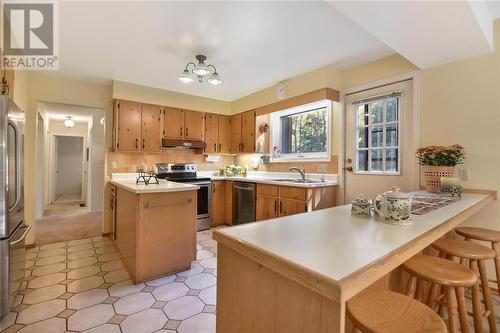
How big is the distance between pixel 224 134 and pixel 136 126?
166 centimetres

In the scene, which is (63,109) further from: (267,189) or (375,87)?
(375,87)

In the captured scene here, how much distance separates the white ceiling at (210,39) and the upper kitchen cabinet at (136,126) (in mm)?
504

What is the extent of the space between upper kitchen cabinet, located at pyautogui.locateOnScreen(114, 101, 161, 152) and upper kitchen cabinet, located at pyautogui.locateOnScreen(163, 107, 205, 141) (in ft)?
0.56

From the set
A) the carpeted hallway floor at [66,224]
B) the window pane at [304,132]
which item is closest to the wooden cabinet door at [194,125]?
the window pane at [304,132]

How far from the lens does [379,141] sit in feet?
9.48

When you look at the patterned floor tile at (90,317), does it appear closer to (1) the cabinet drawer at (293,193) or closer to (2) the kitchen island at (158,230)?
(2) the kitchen island at (158,230)

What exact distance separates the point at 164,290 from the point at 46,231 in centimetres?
322

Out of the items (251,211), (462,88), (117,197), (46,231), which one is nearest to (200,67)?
(117,197)

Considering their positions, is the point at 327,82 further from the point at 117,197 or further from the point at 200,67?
the point at 117,197

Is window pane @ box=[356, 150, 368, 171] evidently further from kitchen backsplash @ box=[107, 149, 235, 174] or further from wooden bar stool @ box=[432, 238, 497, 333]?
kitchen backsplash @ box=[107, 149, 235, 174]

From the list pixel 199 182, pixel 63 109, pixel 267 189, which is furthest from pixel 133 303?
pixel 63 109

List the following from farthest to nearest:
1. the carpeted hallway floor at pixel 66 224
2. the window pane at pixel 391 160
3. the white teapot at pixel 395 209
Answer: the carpeted hallway floor at pixel 66 224
the window pane at pixel 391 160
the white teapot at pixel 395 209

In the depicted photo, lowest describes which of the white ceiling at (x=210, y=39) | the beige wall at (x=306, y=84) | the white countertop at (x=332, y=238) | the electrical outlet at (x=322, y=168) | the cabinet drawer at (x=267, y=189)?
the cabinet drawer at (x=267, y=189)

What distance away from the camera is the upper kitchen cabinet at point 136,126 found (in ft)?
12.1
